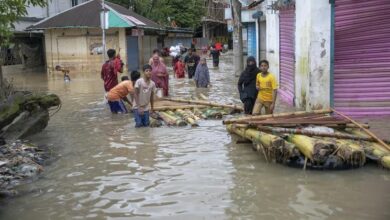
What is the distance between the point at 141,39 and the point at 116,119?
22.8 meters

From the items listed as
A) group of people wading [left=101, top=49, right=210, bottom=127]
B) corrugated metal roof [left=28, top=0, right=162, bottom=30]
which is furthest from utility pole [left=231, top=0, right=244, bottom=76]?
corrugated metal roof [left=28, top=0, right=162, bottom=30]

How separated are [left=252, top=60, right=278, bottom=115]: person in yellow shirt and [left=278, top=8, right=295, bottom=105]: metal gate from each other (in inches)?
122

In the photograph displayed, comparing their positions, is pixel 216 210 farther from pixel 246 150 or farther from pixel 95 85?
pixel 95 85

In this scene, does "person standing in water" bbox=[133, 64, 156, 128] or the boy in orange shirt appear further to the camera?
the boy in orange shirt

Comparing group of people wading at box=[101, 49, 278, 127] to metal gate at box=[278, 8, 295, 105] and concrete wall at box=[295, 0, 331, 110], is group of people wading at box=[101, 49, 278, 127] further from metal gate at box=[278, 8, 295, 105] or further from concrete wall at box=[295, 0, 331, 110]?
metal gate at box=[278, 8, 295, 105]

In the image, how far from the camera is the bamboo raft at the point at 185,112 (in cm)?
1135

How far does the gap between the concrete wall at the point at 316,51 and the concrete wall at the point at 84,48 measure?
66.8 feet

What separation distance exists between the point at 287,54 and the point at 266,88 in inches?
182

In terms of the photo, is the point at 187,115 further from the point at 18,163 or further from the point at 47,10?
the point at 47,10

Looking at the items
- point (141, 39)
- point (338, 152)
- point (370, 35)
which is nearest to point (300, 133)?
point (338, 152)

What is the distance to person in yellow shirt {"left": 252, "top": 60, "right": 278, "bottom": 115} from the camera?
1021cm

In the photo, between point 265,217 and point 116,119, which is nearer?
point 265,217

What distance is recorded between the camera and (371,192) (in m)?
6.46

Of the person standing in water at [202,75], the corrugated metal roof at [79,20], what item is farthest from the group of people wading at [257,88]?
the corrugated metal roof at [79,20]
